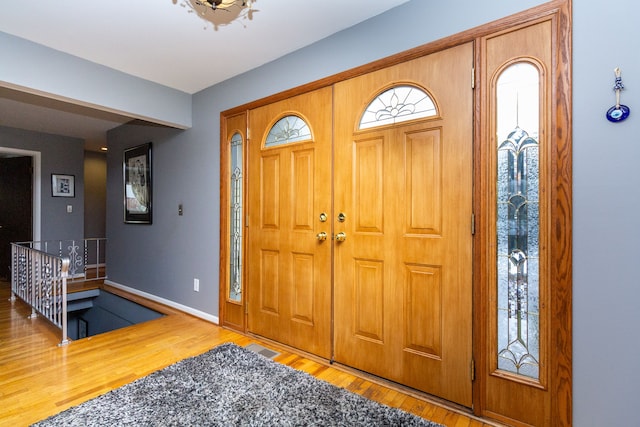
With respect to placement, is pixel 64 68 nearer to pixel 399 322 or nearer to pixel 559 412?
pixel 399 322

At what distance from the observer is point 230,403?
1837 millimetres

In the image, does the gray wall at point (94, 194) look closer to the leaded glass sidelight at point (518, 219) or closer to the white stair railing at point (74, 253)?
the white stair railing at point (74, 253)

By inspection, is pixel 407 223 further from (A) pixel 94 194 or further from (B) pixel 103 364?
(A) pixel 94 194

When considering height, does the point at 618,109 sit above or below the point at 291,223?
above

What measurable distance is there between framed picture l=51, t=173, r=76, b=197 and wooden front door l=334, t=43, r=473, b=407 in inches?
209

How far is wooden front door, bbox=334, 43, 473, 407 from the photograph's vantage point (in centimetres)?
181

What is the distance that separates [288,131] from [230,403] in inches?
77.4

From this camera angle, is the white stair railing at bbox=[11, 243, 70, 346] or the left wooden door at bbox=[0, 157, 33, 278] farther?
the left wooden door at bbox=[0, 157, 33, 278]

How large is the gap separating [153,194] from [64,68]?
5.47 ft

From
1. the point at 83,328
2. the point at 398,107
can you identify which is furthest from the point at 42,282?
the point at 398,107

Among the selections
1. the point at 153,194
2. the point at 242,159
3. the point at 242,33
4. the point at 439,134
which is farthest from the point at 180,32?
the point at 153,194

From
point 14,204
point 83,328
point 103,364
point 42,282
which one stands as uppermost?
point 14,204

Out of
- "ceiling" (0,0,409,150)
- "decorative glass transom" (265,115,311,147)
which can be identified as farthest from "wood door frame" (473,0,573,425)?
"decorative glass transom" (265,115,311,147)

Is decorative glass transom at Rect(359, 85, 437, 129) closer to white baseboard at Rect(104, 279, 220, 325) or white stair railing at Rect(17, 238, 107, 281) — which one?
white baseboard at Rect(104, 279, 220, 325)
